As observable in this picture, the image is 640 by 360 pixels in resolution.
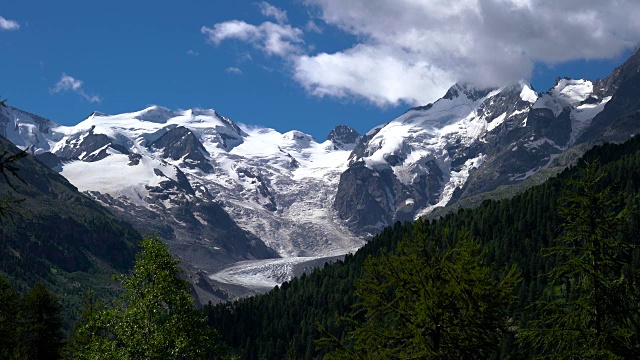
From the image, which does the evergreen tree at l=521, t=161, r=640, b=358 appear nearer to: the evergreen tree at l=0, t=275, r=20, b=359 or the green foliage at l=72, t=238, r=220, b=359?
the green foliage at l=72, t=238, r=220, b=359

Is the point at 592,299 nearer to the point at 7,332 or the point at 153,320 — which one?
the point at 153,320

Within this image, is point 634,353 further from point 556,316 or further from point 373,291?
point 373,291

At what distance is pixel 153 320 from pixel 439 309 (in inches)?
545

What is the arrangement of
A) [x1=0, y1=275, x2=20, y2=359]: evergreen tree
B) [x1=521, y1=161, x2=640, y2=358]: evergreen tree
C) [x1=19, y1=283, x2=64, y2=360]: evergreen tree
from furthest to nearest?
[x1=19, y1=283, x2=64, y2=360]: evergreen tree, [x1=0, y1=275, x2=20, y2=359]: evergreen tree, [x1=521, y1=161, x2=640, y2=358]: evergreen tree

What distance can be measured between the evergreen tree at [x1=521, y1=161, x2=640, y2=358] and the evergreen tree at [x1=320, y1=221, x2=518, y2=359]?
153 cm

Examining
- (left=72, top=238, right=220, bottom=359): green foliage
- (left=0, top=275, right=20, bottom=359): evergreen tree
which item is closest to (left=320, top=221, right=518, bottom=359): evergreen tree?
(left=72, top=238, right=220, bottom=359): green foliage

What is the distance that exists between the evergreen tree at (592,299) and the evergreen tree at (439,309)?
5.03 feet

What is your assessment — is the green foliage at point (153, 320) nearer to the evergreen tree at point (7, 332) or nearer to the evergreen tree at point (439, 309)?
the evergreen tree at point (439, 309)

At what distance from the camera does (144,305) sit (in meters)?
30.2

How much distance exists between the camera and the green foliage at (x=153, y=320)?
29.1 metres

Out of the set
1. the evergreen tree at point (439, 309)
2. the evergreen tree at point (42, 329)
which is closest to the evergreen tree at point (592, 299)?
the evergreen tree at point (439, 309)

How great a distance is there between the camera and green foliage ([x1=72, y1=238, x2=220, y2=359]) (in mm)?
29078

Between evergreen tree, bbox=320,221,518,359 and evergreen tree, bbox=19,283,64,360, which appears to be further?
evergreen tree, bbox=19,283,64,360

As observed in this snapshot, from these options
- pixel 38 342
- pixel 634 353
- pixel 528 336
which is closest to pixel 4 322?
pixel 38 342
